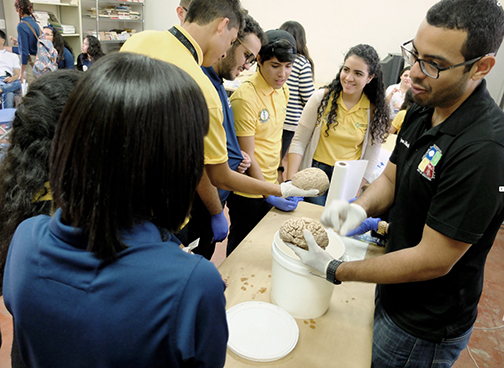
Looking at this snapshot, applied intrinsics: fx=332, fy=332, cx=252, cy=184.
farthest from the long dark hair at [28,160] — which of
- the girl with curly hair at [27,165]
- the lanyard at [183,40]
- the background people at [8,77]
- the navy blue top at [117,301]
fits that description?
the background people at [8,77]

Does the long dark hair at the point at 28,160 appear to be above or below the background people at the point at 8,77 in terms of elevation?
above

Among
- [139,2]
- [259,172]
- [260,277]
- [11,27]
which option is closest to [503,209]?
[260,277]

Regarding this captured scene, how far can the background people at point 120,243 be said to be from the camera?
0.52m

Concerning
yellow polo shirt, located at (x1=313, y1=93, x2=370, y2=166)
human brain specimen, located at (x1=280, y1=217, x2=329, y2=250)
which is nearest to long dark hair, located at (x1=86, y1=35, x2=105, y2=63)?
yellow polo shirt, located at (x1=313, y1=93, x2=370, y2=166)

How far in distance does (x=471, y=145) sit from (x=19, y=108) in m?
1.26

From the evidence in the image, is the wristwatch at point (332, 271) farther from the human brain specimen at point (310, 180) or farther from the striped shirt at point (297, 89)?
the striped shirt at point (297, 89)

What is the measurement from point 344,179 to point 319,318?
683 millimetres

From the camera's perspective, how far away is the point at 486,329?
233 centimetres

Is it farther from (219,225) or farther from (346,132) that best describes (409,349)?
(346,132)

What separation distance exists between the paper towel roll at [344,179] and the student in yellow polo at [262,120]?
280mm

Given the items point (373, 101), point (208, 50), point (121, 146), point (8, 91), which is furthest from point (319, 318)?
point (8, 91)

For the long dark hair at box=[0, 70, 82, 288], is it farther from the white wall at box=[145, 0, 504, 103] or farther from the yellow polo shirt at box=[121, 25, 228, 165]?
the white wall at box=[145, 0, 504, 103]

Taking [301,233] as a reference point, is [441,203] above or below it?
above

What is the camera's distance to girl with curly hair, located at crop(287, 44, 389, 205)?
2055 mm
